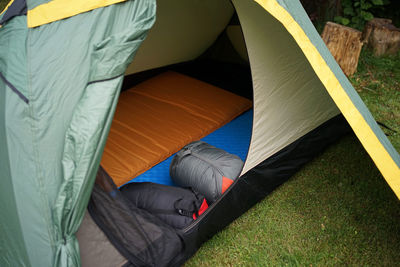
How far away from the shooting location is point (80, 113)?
1543mm

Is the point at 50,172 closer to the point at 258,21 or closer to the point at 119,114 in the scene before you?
the point at 258,21

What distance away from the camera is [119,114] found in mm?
3178

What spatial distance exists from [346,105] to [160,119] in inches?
67.2

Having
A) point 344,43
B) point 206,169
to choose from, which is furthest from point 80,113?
point 344,43

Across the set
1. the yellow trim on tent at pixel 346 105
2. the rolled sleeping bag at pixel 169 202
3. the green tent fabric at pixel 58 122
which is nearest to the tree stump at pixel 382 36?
the yellow trim on tent at pixel 346 105

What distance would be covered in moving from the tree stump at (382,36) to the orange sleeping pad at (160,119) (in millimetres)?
1822

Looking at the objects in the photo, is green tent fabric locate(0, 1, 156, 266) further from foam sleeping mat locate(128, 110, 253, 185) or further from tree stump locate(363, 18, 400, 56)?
tree stump locate(363, 18, 400, 56)

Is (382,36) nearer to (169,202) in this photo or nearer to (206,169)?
(206,169)

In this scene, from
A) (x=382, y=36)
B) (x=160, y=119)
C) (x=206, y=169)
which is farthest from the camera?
(x=382, y=36)

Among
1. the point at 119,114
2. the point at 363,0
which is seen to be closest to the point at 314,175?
the point at 119,114

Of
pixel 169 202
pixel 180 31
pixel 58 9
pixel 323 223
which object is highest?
pixel 58 9

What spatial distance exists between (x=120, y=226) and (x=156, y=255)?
0.24 meters

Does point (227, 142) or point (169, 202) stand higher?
point (169, 202)

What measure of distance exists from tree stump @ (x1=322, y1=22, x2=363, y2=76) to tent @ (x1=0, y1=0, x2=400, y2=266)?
1.65 meters
